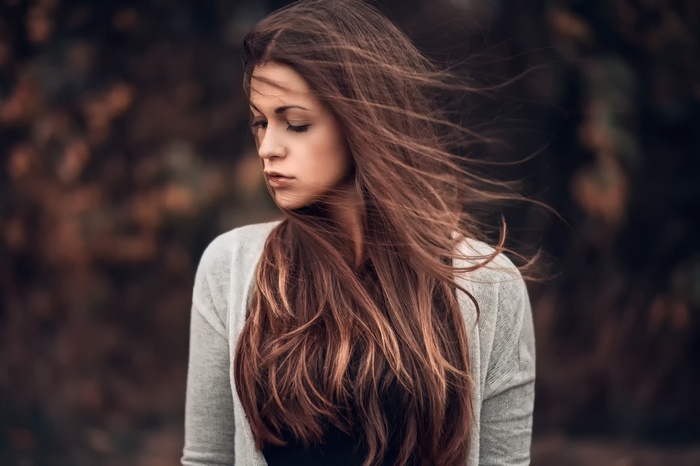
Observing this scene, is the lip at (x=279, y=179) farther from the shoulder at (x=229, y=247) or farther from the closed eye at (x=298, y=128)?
the shoulder at (x=229, y=247)

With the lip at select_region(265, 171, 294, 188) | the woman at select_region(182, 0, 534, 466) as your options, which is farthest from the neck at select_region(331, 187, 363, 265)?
the lip at select_region(265, 171, 294, 188)

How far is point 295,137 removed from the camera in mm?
1271

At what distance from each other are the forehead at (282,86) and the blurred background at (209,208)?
1.55m

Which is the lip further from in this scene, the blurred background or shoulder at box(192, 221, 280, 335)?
the blurred background

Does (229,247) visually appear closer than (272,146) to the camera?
No

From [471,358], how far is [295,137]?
50 cm

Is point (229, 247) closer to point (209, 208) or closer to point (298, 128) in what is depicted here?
point (298, 128)

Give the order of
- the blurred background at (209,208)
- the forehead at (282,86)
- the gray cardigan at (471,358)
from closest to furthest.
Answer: the forehead at (282,86) → the gray cardigan at (471,358) → the blurred background at (209,208)

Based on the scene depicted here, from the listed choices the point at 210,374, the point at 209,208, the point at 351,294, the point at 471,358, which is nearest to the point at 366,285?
the point at 351,294

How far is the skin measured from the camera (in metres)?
1.25

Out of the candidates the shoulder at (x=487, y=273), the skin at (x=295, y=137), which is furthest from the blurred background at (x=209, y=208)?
the skin at (x=295, y=137)

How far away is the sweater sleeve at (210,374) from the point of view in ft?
4.54

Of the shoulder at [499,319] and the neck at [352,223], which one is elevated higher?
the neck at [352,223]

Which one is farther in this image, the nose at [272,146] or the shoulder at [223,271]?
the shoulder at [223,271]
